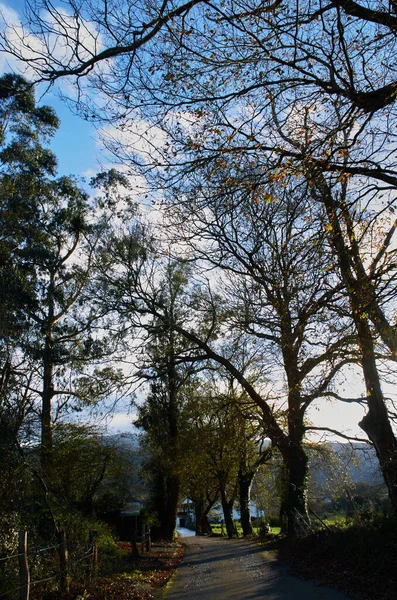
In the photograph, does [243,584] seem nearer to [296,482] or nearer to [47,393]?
[296,482]

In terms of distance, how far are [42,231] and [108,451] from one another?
11.1 m

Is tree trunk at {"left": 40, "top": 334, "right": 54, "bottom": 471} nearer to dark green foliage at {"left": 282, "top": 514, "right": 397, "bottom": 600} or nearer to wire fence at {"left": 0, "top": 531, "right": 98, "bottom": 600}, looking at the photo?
wire fence at {"left": 0, "top": 531, "right": 98, "bottom": 600}

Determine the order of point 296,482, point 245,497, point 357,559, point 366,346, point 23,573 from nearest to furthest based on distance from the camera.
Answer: point 23,573 < point 366,346 < point 357,559 < point 296,482 < point 245,497

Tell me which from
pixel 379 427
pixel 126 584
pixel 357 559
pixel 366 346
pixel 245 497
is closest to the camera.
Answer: pixel 366 346

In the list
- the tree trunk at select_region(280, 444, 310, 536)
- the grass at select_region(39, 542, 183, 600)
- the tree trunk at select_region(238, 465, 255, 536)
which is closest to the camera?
the grass at select_region(39, 542, 183, 600)

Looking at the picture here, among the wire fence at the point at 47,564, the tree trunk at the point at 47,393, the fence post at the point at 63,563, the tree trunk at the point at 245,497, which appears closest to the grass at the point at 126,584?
the fence post at the point at 63,563

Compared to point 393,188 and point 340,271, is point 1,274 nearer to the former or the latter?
point 340,271

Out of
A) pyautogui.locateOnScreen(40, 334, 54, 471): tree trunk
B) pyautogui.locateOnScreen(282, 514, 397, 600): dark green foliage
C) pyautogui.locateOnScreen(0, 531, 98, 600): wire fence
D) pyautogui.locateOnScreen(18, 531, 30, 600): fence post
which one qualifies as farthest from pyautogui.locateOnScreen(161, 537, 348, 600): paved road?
pyautogui.locateOnScreen(40, 334, 54, 471): tree trunk

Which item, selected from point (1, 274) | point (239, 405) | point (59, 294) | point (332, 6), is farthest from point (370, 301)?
point (59, 294)

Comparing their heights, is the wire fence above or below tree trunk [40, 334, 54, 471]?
below

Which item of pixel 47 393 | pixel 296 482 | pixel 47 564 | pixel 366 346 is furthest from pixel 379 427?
pixel 47 393

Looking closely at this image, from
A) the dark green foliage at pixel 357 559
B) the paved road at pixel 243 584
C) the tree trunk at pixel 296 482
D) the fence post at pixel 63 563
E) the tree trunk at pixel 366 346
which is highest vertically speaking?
the tree trunk at pixel 366 346

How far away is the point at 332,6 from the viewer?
6.08 meters

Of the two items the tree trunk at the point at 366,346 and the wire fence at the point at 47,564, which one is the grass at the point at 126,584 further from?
the tree trunk at the point at 366,346
